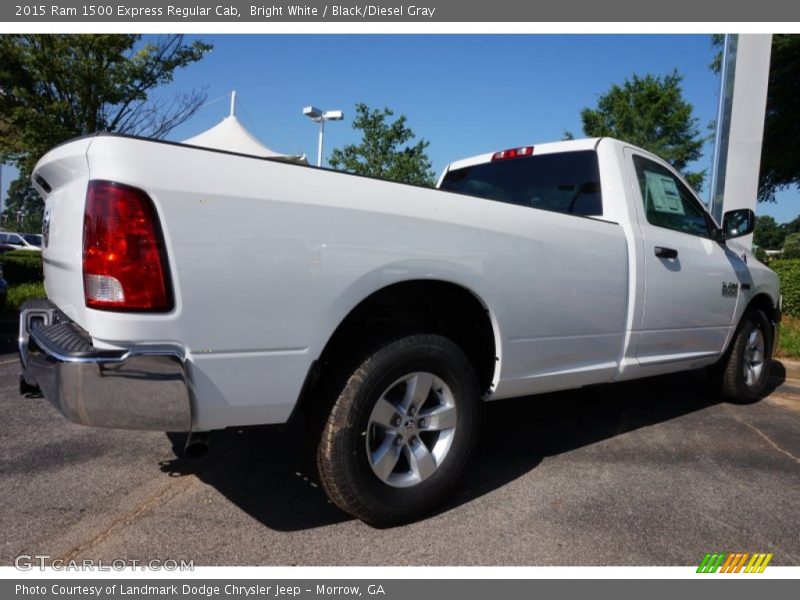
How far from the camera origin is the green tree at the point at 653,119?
2184 centimetres

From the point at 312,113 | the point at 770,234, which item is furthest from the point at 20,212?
the point at 770,234

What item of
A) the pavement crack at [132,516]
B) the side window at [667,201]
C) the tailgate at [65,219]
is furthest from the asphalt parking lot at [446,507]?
the side window at [667,201]

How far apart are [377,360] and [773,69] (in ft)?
60.2

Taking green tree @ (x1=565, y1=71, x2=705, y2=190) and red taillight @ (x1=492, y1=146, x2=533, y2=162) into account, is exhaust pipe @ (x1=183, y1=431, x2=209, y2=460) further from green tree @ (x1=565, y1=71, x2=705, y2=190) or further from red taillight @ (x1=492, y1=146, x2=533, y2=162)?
green tree @ (x1=565, y1=71, x2=705, y2=190)

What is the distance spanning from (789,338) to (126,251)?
7.90 meters

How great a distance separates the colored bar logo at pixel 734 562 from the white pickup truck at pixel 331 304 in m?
1.05

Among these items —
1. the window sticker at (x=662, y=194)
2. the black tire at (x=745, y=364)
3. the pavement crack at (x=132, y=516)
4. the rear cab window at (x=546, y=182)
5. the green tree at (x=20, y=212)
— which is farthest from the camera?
the green tree at (x=20, y=212)

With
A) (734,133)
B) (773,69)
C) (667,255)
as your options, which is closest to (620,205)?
(667,255)

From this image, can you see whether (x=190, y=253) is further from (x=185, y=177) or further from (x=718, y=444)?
(x=718, y=444)

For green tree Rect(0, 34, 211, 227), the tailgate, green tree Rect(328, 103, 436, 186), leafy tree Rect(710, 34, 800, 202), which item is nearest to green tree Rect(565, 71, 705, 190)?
leafy tree Rect(710, 34, 800, 202)

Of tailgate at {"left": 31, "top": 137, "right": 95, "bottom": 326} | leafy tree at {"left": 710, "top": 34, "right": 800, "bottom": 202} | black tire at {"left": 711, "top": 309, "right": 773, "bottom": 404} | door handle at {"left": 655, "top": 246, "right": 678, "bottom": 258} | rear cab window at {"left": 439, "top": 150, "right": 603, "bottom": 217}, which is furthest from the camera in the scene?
leafy tree at {"left": 710, "top": 34, "right": 800, "bottom": 202}

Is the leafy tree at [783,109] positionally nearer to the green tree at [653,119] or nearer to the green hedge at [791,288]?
the green tree at [653,119]

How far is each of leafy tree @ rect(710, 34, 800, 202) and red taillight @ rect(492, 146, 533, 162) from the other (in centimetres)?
1519

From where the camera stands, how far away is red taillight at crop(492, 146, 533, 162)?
406 centimetres
